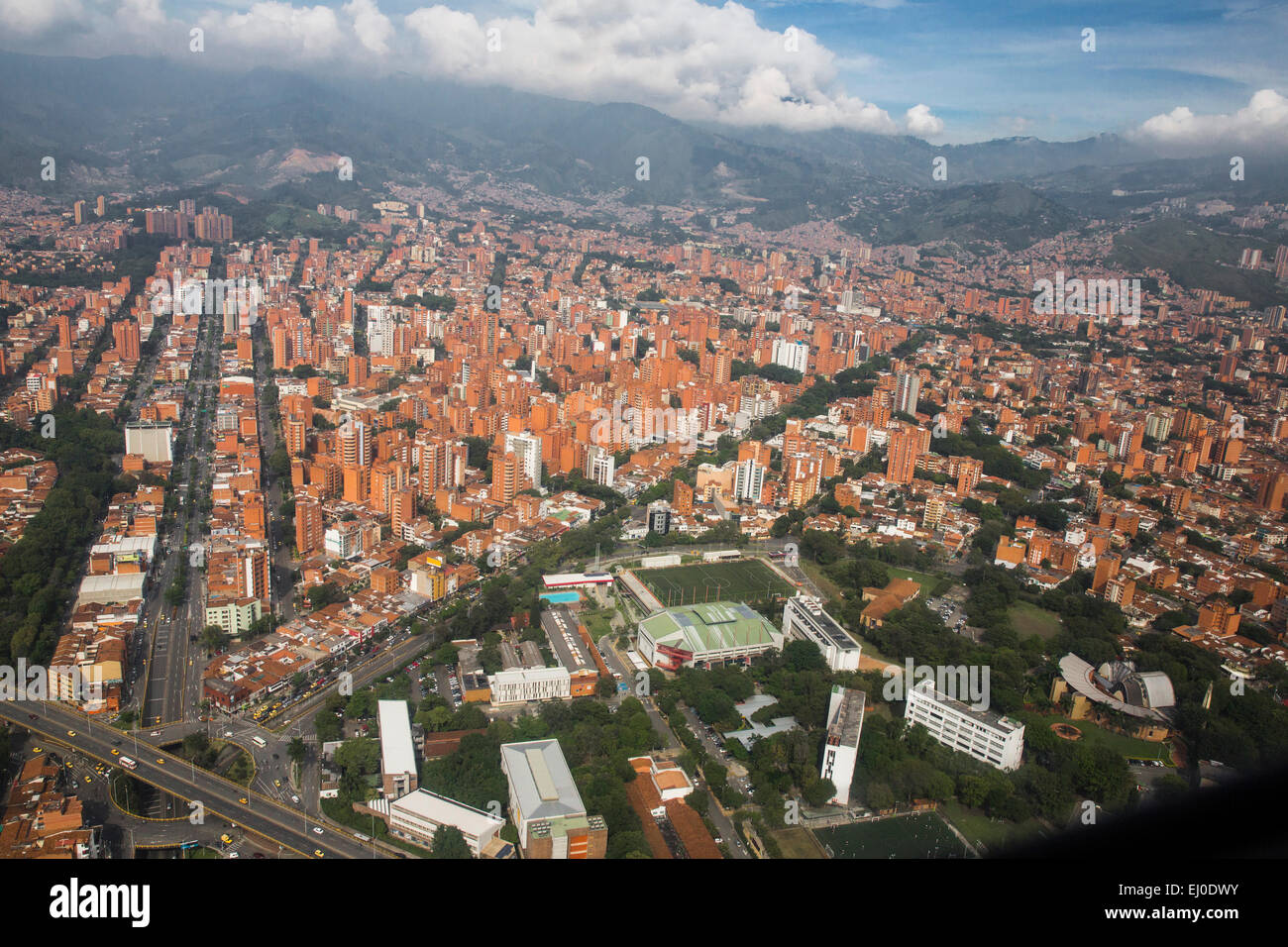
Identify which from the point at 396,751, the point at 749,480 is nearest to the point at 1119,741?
the point at 396,751

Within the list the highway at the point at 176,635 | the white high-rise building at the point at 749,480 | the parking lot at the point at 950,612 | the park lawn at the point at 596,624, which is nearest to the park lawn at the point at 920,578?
the parking lot at the point at 950,612

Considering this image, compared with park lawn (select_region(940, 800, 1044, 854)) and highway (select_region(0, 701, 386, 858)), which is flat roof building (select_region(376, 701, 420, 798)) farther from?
park lawn (select_region(940, 800, 1044, 854))

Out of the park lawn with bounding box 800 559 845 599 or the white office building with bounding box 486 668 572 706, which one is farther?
the park lawn with bounding box 800 559 845 599

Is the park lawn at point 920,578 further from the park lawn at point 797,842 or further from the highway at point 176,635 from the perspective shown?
the highway at point 176,635

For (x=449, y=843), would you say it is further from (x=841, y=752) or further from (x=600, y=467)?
(x=600, y=467)

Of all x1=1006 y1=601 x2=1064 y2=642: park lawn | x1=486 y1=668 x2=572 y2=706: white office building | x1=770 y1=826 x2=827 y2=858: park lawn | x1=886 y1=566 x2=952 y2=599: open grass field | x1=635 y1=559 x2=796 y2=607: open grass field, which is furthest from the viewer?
x1=886 y1=566 x2=952 y2=599: open grass field

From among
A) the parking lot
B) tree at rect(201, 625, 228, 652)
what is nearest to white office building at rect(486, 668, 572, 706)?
tree at rect(201, 625, 228, 652)
